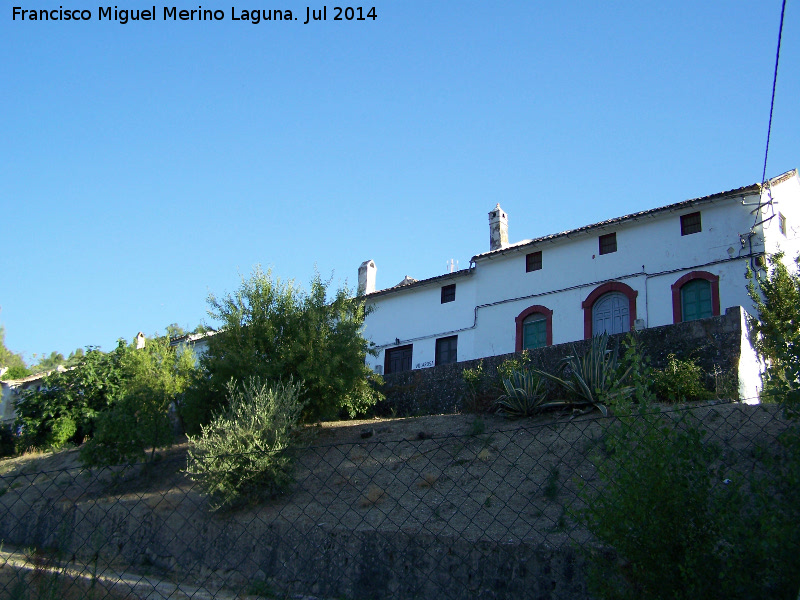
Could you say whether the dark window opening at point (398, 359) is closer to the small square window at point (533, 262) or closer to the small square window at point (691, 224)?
the small square window at point (533, 262)

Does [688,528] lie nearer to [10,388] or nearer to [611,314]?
[611,314]

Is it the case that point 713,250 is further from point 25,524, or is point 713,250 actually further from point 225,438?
point 25,524

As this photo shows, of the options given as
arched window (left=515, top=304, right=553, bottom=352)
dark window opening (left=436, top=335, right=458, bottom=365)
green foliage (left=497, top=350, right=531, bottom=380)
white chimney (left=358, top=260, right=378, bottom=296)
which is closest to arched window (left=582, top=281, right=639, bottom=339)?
arched window (left=515, top=304, right=553, bottom=352)

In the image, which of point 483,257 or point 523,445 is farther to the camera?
point 483,257

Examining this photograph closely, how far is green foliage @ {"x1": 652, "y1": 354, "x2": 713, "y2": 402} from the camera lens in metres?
13.8

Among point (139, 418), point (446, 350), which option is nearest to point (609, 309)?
point (446, 350)

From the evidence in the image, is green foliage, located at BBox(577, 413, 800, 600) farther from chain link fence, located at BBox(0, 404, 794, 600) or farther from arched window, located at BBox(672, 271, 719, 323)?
arched window, located at BBox(672, 271, 719, 323)

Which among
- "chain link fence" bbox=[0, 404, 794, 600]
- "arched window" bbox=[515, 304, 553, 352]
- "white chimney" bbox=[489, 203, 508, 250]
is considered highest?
"white chimney" bbox=[489, 203, 508, 250]

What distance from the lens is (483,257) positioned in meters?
25.4

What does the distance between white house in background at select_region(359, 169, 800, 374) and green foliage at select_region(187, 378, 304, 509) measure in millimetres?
11058

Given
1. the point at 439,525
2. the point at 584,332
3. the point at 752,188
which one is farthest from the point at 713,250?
the point at 439,525

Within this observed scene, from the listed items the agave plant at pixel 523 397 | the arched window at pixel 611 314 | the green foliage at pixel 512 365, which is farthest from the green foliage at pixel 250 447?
the arched window at pixel 611 314

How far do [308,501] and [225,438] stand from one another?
2.22 meters

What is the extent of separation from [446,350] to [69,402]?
12.6m
